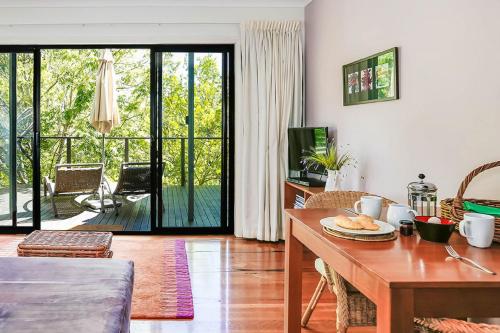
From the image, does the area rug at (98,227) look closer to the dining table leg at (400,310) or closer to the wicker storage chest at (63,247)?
the wicker storage chest at (63,247)

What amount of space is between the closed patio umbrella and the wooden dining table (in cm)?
469

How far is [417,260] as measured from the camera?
1.18 m

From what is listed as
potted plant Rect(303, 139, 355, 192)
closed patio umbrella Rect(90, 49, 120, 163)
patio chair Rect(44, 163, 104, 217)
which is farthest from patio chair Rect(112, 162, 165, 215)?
potted plant Rect(303, 139, 355, 192)

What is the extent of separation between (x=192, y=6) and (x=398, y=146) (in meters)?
2.87

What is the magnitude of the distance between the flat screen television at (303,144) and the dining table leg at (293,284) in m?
1.86

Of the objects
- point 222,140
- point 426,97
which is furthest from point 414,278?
point 222,140

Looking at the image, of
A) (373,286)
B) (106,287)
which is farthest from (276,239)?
(373,286)

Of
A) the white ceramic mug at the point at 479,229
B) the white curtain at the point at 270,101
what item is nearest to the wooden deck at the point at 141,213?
the white curtain at the point at 270,101

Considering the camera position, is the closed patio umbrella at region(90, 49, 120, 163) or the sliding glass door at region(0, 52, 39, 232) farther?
the closed patio umbrella at region(90, 49, 120, 163)

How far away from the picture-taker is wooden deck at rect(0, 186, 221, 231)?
15.9 ft

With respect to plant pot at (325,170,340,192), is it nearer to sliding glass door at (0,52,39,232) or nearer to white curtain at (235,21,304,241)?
white curtain at (235,21,304,241)

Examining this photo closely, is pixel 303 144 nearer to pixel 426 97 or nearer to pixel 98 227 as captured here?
pixel 426 97

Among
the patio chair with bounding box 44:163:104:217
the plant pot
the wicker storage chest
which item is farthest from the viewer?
the patio chair with bounding box 44:163:104:217

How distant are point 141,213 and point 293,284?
3.98 meters
